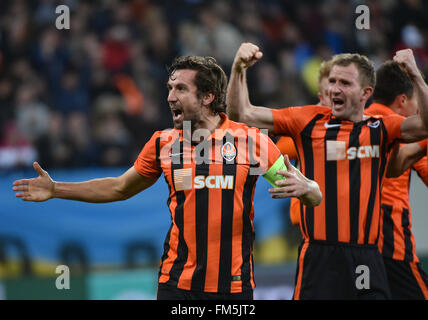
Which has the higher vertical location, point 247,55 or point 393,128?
point 247,55

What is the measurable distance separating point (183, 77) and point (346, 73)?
121 cm

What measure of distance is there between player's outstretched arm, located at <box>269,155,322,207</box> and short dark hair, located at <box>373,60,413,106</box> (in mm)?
1748

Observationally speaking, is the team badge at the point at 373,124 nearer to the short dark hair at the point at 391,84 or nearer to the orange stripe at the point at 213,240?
the short dark hair at the point at 391,84

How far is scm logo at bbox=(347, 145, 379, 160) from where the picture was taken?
430cm

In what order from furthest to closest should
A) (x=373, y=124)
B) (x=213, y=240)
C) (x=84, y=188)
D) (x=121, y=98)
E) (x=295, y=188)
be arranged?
1. (x=121, y=98)
2. (x=373, y=124)
3. (x=84, y=188)
4. (x=213, y=240)
5. (x=295, y=188)

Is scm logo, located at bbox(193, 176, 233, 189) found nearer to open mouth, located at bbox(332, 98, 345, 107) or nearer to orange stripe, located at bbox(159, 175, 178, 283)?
orange stripe, located at bbox(159, 175, 178, 283)

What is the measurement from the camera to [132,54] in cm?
885

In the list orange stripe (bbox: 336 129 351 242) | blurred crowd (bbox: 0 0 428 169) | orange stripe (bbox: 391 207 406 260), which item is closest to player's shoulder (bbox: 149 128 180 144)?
orange stripe (bbox: 336 129 351 242)

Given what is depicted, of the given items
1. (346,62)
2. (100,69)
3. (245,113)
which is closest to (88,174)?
(100,69)

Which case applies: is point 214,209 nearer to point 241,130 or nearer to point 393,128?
point 241,130

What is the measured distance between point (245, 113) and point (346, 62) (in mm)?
765

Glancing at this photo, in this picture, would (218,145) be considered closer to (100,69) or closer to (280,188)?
(280,188)

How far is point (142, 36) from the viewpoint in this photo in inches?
359

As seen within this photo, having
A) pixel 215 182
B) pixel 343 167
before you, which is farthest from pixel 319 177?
pixel 215 182
